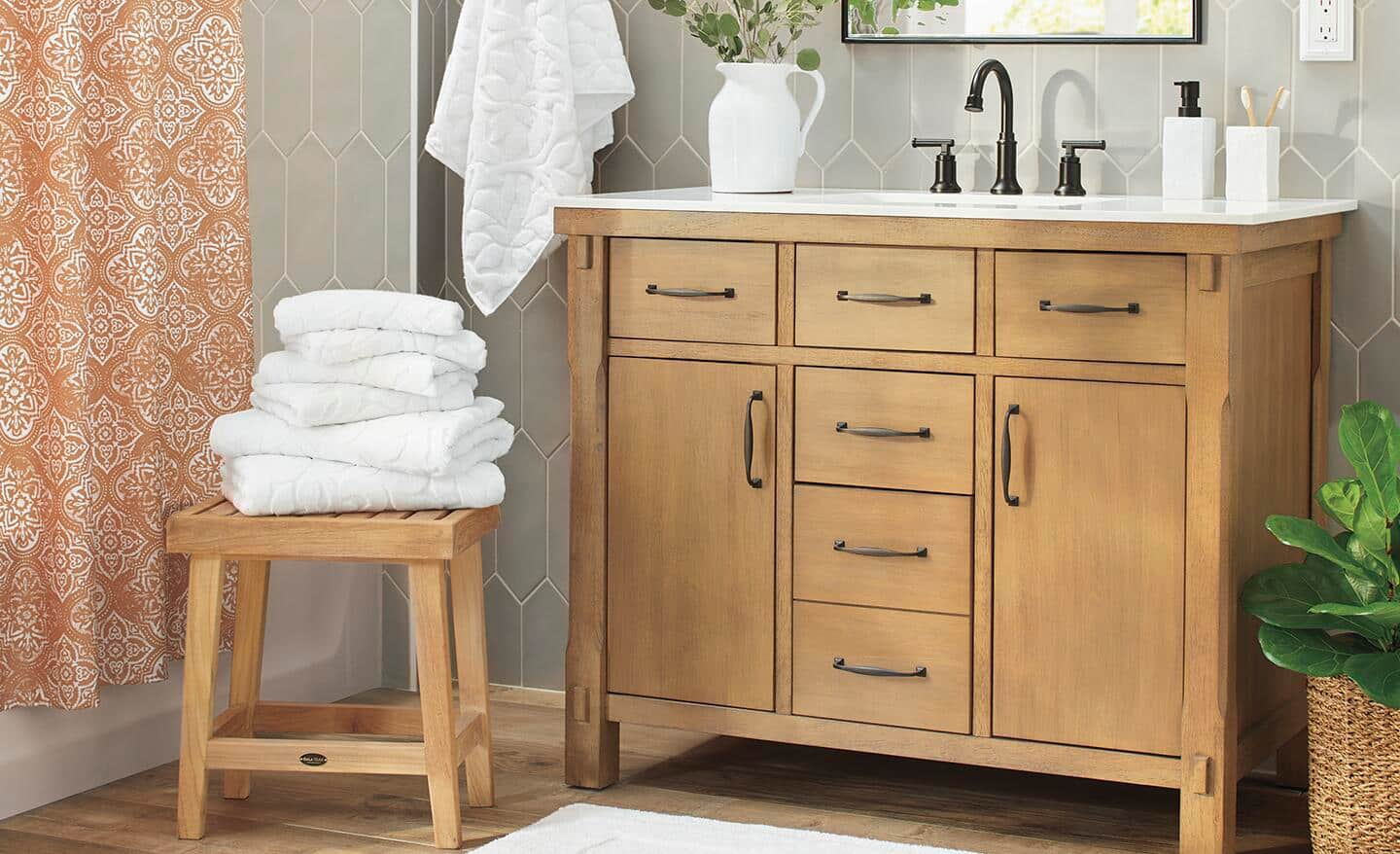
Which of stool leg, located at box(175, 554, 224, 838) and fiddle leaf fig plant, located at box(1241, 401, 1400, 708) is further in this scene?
stool leg, located at box(175, 554, 224, 838)

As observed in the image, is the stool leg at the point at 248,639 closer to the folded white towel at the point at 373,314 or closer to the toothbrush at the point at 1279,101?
the folded white towel at the point at 373,314

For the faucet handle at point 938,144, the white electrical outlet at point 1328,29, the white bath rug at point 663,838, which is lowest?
the white bath rug at point 663,838

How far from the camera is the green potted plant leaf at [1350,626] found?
221 centimetres

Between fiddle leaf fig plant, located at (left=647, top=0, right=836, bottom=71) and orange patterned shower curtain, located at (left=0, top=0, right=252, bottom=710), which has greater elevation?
fiddle leaf fig plant, located at (left=647, top=0, right=836, bottom=71)


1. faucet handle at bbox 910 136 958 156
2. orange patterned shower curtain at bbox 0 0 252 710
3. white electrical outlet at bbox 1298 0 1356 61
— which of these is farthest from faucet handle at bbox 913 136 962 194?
orange patterned shower curtain at bbox 0 0 252 710

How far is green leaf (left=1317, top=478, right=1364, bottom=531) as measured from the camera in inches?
88.4

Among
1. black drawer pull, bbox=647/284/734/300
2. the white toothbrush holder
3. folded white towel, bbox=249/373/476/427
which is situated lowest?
folded white towel, bbox=249/373/476/427

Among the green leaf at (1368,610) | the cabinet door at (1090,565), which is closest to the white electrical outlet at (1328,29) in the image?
the cabinet door at (1090,565)

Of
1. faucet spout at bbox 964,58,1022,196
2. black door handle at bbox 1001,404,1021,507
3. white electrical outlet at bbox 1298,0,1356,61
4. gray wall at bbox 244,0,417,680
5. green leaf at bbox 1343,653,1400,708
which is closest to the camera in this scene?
green leaf at bbox 1343,653,1400,708

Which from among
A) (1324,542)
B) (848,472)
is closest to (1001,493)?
(848,472)

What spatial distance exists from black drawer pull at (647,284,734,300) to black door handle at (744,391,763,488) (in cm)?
15

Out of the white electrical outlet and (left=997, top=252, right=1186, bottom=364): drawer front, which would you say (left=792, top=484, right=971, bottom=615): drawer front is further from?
the white electrical outlet

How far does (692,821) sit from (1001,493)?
25.7 inches

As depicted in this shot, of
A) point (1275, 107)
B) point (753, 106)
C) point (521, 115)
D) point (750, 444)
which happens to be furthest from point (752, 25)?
point (1275, 107)
